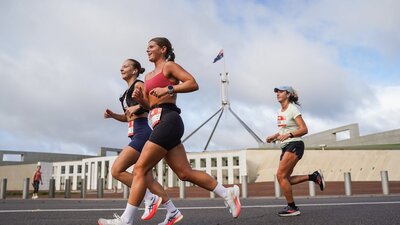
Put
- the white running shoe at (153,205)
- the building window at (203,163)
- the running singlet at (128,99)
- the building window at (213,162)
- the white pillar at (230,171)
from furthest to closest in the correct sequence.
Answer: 1. the building window at (203,163)
2. the building window at (213,162)
3. the white pillar at (230,171)
4. the running singlet at (128,99)
5. the white running shoe at (153,205)

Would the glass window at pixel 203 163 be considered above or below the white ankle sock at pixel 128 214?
above

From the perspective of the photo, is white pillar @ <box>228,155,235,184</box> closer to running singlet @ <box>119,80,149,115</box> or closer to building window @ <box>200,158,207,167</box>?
building window @ <box>200,158,207,167</box>

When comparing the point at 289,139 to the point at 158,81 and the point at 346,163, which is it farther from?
the point at 346,163

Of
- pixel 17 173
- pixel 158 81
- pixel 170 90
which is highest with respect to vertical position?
pixel 17 173

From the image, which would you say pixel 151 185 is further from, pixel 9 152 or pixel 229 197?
pixel 9 152

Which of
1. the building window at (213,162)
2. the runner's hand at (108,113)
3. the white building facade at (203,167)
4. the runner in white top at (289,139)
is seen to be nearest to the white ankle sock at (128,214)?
the runner's hand at (108,113)

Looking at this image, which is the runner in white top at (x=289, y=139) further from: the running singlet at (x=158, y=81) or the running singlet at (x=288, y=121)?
the running singlet at (x=158, y=81)

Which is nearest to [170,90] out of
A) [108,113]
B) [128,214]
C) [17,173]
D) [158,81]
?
[158,81]

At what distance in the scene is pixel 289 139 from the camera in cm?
551

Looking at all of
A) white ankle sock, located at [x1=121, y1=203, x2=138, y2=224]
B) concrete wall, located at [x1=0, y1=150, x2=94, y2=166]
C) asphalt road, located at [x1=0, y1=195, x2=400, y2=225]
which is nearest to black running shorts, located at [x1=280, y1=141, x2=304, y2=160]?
asphalt road, located at [x1=0, y1=195, x2=400, y2=225]

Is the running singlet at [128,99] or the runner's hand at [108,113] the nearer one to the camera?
the running singlet at [128,99]

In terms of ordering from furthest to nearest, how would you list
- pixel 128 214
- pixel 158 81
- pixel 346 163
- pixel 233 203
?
pixel 346 163 → pixel 233 203 → pixel 158 81 → pixel 128 214

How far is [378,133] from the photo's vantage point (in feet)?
140

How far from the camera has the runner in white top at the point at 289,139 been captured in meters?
5.40
